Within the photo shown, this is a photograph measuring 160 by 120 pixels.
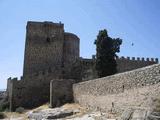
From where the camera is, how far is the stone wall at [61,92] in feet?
86.5

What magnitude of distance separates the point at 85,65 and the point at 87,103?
15224 millimetres

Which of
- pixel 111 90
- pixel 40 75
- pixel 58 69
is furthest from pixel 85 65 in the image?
pixel 111 90

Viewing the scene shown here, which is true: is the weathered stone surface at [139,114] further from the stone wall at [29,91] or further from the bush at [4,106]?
the bush at [4,106]

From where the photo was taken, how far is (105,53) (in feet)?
98.2

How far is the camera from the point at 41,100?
32.8 meters

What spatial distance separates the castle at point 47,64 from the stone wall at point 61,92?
6260 mm

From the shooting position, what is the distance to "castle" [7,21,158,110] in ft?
107

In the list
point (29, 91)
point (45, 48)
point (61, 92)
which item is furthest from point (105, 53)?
point (45, 48)

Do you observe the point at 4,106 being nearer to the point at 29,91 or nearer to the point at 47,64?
the point at 29,91

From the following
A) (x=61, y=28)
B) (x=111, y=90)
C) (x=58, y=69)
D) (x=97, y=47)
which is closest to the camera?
(x=111, y=90)

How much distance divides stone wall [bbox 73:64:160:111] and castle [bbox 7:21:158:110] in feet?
34.6

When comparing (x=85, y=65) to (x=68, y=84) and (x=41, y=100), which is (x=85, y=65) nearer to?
(x=41, y=100)

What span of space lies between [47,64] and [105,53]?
9.93m

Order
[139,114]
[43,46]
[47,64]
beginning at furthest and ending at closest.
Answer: [43,46], [47,64], [139,114]
